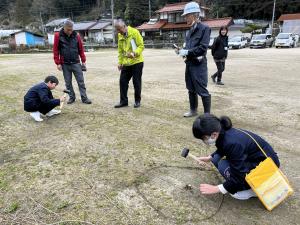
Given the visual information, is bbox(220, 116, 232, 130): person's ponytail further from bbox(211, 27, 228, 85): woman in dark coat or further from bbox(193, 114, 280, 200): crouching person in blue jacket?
bbox(211, 27, 228, 85): woman in dark coat

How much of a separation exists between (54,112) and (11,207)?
105 inches

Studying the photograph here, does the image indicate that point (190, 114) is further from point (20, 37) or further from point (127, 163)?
point (20, 37)

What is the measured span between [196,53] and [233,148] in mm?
2326

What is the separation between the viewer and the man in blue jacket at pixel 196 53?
4398mm

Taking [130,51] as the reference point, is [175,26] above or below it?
above

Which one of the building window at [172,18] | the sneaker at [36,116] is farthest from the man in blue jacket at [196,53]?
the building window at [172,18]

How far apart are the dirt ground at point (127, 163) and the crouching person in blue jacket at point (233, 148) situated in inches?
6.4

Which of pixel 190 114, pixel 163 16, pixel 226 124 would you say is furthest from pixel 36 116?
pixel 163 16

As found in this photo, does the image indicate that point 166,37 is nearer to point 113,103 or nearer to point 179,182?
point 113,103

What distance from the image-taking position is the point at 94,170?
3158 mm

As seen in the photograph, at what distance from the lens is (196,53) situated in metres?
4.45

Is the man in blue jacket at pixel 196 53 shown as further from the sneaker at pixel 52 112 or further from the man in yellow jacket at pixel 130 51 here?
the sneaker at pixel 52 112

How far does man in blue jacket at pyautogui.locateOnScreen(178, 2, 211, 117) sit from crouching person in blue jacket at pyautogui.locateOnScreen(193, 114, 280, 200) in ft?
7.05

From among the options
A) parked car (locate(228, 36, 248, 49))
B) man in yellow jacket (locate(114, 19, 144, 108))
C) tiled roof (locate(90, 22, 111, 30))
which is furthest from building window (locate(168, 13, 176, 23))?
man in yellow jacket (locate(114, 19, 144, 108))
